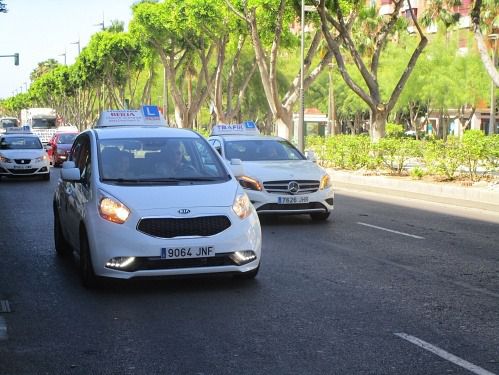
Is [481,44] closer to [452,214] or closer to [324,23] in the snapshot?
[324,23]

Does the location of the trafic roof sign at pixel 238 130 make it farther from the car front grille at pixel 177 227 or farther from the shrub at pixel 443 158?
the car front grille at pixel 177 227

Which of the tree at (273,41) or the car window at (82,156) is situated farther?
the tree at (273,41)

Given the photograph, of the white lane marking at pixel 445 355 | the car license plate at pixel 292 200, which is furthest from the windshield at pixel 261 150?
the white lane marking at pixel 445 355

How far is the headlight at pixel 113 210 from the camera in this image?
25.9 feet

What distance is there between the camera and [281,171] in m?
13.9

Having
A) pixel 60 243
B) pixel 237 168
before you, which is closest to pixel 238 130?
pixel 237 168

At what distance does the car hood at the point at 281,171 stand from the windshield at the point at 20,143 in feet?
52.1

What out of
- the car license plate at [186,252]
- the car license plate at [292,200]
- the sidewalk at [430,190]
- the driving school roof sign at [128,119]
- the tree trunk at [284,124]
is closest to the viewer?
the car license plate at [186,252]

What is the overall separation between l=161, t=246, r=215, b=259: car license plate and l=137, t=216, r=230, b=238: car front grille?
0.43 ft

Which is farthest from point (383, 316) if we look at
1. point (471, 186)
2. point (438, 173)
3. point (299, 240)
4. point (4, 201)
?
point (438, 173)

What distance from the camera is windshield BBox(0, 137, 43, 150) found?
28.6m

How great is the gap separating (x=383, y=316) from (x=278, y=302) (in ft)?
3.37

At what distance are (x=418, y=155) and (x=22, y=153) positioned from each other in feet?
40.1

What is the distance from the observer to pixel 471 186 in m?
21.4
